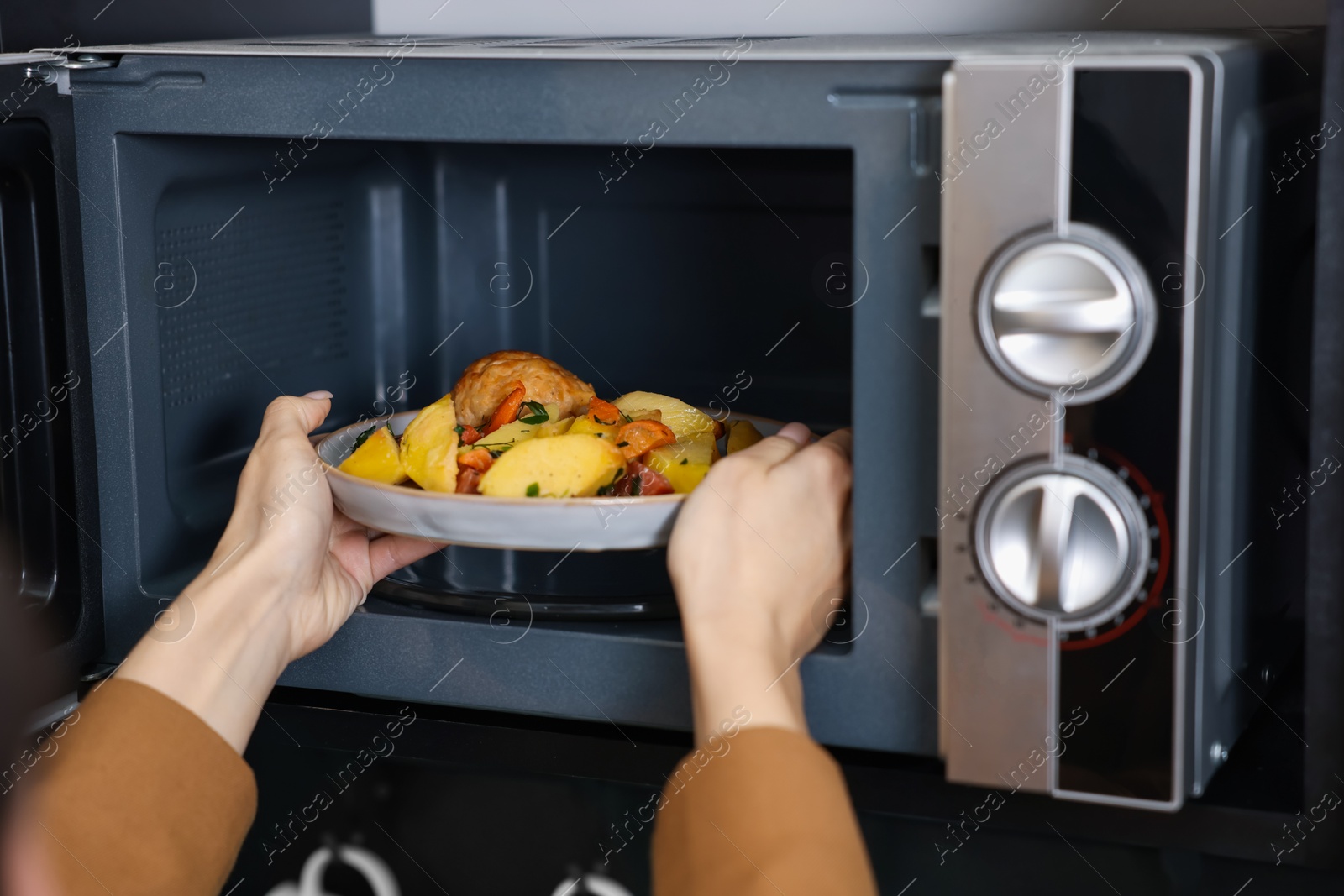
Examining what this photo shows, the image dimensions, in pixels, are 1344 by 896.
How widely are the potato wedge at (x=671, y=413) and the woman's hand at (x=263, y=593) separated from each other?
0.67 ft

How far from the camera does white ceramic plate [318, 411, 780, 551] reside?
2.37 ft

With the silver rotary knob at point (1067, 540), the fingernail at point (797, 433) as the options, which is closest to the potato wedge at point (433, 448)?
the fingernail at point (797, 433)

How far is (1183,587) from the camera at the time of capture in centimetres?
63

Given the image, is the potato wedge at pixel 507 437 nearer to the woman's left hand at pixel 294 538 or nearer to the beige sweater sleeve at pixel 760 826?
the woman's left hand at pixel 294 538

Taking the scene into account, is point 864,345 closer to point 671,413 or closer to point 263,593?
point 671,413

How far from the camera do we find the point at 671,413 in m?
0.90

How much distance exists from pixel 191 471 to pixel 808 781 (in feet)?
1.76

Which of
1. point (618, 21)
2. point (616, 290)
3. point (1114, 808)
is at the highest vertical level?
point (618, 21)

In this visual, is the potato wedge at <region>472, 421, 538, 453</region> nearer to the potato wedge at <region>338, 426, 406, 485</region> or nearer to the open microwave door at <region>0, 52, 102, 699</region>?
the potato wedge at <region>338, 426, 406, 485</region>

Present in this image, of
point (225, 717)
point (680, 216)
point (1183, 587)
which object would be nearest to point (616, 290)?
point (680, 216)

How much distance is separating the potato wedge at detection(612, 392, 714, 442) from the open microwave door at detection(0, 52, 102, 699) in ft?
1.20

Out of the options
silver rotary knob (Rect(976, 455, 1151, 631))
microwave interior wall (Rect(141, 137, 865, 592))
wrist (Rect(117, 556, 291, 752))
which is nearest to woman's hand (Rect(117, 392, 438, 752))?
wrist (Rect(117, 556, 291, 752))

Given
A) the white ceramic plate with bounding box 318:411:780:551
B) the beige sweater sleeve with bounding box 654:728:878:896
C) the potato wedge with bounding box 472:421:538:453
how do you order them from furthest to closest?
the potato wedge with bounding box 472:421:538:453 → the white ceramic plate with bounding box 318:411:780:551 → the beige sweater sleeve with bounding box 654:728:878:896

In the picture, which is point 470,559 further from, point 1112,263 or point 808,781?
point 1112,263
